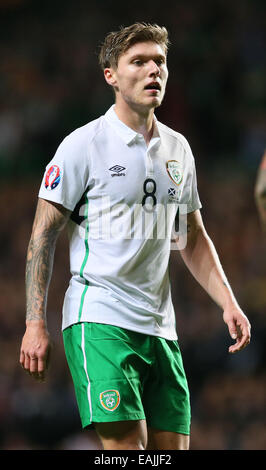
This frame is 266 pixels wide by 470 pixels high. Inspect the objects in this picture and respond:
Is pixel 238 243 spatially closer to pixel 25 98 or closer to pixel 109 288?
pixel 25 98

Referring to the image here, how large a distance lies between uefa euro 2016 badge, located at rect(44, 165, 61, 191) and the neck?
1.35ft

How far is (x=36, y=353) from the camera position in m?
3.53

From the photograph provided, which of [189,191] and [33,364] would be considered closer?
[33,364]

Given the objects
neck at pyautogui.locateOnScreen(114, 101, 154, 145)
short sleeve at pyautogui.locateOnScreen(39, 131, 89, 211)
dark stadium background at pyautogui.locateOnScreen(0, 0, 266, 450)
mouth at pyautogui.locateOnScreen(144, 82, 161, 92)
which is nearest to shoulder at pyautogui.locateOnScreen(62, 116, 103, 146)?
short sleeve at pyautogui.locateOnScreen(39, 131, 89, 211)

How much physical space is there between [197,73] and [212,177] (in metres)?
2.13

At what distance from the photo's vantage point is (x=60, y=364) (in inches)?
359

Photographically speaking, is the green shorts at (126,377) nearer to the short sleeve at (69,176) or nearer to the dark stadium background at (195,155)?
the short sleeve at (69,176)

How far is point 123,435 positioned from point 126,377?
0.24 m

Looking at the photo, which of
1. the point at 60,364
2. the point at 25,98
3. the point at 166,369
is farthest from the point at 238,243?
the point at 166,369

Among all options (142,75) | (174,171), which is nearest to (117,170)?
(174,171)

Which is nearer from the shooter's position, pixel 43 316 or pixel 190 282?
pixel 43 316

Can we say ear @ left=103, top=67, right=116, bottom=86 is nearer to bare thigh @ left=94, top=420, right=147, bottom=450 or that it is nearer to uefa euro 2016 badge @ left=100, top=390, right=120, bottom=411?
uefa euro 2016 badge @ left=100, top=390, right=120, bottom=411

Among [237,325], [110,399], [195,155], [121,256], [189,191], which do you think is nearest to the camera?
[110,399]

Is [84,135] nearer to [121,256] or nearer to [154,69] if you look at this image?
[154,69]
